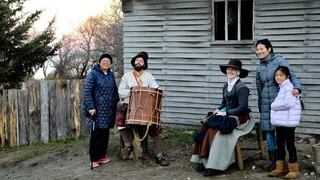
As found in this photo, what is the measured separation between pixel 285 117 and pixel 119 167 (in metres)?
2.91

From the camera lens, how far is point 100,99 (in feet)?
23.1

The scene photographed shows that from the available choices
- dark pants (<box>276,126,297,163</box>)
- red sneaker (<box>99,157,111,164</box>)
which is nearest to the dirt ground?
red sneaker (<box>99,157,111,164</box>)

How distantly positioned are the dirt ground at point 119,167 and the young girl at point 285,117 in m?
0.29

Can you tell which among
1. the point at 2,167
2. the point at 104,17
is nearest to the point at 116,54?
the point at 104,17

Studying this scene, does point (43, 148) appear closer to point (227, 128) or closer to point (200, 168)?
point (200, 168)

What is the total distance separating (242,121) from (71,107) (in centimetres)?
498

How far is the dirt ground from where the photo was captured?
259 inches

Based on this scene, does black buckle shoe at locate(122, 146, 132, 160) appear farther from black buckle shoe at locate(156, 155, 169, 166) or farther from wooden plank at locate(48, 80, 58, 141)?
wooden plank at locate(48, 80, 58, 141)

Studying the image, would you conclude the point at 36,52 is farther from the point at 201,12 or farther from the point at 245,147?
the point at 245,147

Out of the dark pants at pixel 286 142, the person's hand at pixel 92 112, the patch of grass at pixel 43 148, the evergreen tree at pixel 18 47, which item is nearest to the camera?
the dark pants at pixel 286 142

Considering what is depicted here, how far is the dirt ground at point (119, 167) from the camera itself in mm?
6586

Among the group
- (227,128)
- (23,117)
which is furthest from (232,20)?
(23,117)

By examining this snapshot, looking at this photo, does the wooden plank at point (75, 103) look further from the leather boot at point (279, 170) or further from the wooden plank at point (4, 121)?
the leather boot at point (279, 170)

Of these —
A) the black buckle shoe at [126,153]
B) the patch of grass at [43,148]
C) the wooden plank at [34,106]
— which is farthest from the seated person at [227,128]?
the wooden plank at [34,106]
